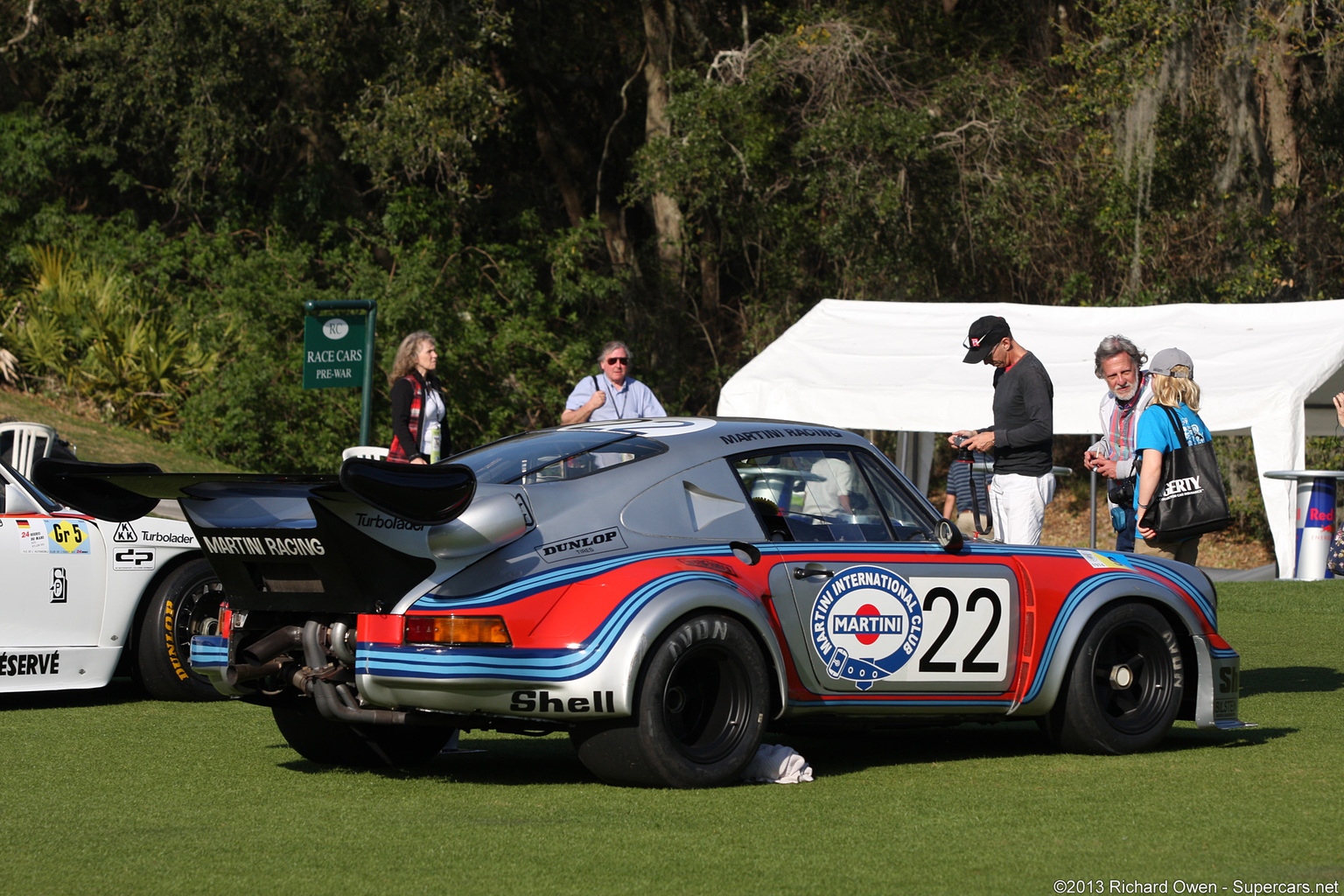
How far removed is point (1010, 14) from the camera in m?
27.3

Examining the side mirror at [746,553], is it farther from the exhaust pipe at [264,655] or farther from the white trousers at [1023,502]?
the white trousers at [1023,502]

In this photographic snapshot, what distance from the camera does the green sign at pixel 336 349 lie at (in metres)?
15.0

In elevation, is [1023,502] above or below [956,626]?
above

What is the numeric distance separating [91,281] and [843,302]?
1085 centimetres

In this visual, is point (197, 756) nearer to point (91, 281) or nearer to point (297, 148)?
point (91, 281)

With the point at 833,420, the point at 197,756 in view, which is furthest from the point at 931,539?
the point at 833,420

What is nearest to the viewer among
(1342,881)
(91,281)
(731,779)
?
(1342,881)

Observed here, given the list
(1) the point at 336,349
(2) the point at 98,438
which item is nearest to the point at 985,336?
(1) the point at 336,349

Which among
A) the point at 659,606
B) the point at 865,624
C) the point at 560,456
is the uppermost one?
the point at 560,456

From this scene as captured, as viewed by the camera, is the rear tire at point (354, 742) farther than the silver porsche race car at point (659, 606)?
Yes

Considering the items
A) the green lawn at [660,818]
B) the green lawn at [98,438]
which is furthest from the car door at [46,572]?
the green lawn at [98,438]

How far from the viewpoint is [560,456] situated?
607 centimetres

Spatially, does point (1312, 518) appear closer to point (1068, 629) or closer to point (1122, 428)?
point (1122, 428)

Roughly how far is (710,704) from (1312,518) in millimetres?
11560
